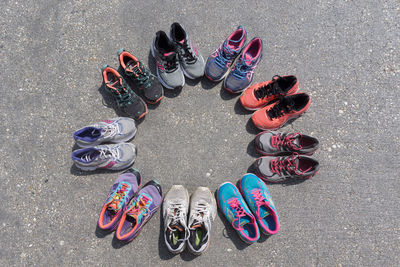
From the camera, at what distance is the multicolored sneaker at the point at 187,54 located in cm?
219

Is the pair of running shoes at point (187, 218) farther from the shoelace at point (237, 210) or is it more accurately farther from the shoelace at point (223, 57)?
the shoelace at point (223, 57)

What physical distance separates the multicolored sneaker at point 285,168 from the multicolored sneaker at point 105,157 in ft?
4.13

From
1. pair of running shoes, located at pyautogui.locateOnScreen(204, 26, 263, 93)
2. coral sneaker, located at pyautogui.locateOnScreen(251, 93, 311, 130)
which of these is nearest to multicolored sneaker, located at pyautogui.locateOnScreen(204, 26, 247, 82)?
pair of running shoes, located at pyautogui.locateOnScreen(204, 26, 263, 93)

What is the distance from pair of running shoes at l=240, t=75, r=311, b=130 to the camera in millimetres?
2162

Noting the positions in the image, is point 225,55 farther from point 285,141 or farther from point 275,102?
point 285,141

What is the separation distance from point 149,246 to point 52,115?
1.66 meters

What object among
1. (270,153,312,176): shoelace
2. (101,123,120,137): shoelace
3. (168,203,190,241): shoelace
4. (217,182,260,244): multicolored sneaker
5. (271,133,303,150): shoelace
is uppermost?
(271,133,303,150): shoelace

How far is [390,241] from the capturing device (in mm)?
2191

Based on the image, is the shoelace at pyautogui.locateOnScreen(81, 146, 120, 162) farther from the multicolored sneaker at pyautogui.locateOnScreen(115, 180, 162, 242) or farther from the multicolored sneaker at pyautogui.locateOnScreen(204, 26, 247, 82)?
the multicolored sneaker at pyautogui.locateOnScreen(204, 26, 247, 82)

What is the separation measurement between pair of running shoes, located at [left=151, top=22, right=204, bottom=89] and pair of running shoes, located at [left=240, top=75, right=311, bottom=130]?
577 millimetres

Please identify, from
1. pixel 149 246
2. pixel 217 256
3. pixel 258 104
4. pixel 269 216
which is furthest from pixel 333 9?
pixel 149 246

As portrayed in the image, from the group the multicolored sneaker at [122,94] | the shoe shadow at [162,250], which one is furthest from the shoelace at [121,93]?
the shoe shadow at [162,250]

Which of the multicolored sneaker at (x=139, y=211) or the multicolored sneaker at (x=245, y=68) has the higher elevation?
the multicolored sneaker at (x=245, y=68)

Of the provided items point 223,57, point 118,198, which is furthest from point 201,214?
point 223,57
